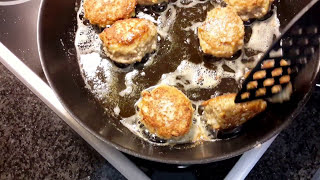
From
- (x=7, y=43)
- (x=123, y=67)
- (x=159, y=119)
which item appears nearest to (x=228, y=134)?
(x=159, y=119)

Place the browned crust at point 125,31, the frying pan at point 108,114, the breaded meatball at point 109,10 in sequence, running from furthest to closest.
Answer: the breaded meatball at point 109,10 < the browned crust at point 125,31 < the frying pan at point 108,114

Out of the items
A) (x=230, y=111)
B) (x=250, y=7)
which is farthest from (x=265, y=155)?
(x=250, y=7)

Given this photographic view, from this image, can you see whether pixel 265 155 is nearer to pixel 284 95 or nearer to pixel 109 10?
pixel 284 95

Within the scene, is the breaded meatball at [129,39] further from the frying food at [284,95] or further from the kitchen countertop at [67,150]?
the frying food at [284,95]

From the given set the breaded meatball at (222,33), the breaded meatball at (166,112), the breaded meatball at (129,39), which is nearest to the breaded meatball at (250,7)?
the breaded meatball at (222,33)

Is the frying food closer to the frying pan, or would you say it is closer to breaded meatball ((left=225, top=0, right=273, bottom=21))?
the frying pan

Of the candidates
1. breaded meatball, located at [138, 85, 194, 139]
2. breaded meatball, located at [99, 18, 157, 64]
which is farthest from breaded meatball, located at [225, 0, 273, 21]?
breaded meatball, located at [138, 85, 194, 139]
